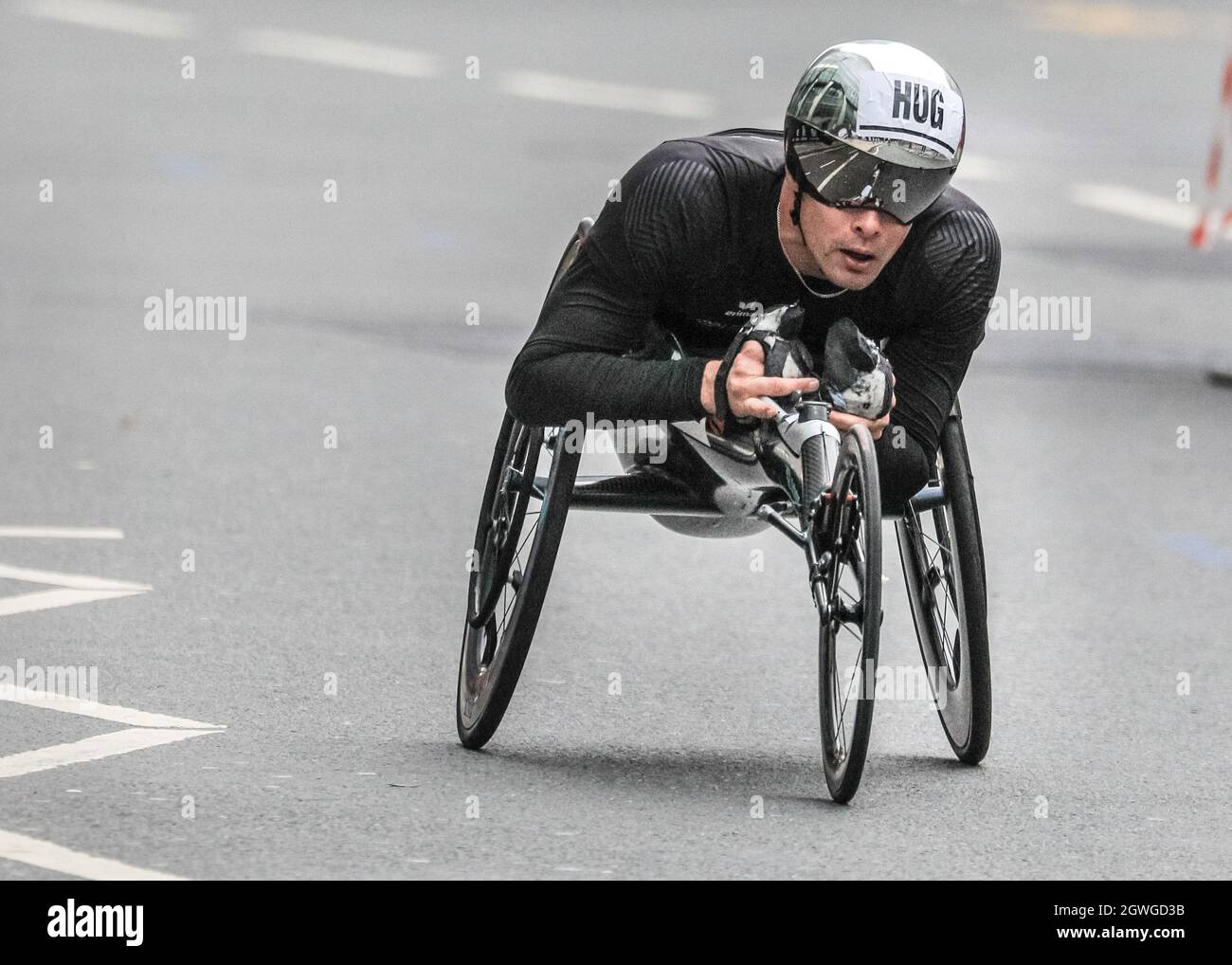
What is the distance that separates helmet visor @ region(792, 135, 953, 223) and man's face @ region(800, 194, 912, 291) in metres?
0.03

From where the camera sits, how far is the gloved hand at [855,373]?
19.3 feet

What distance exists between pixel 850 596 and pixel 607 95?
15937 millimetres

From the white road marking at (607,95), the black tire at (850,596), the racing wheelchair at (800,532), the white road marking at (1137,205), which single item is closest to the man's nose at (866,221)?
the racing wheelchair at (800,532)

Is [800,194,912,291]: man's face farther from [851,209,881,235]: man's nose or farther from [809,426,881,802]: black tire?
[809,426,881,802]: black tire

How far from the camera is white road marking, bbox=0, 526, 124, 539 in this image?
9039 mm

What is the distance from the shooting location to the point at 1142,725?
7.10 metres

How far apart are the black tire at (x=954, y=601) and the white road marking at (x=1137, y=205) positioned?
11.1 m

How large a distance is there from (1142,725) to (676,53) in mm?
17095

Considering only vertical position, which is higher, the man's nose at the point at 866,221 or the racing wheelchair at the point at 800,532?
the man's nose at the point at 866,221

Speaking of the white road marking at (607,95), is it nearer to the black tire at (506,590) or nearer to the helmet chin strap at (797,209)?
the black tire at (506,590)

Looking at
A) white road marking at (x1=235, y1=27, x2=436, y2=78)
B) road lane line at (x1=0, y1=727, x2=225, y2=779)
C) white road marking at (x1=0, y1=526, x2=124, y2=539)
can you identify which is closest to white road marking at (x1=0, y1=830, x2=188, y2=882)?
road lane line at (x1=0, y1=727, x2=225, y2=779)

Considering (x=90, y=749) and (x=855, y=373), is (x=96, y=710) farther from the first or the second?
(x=855, y=373)
